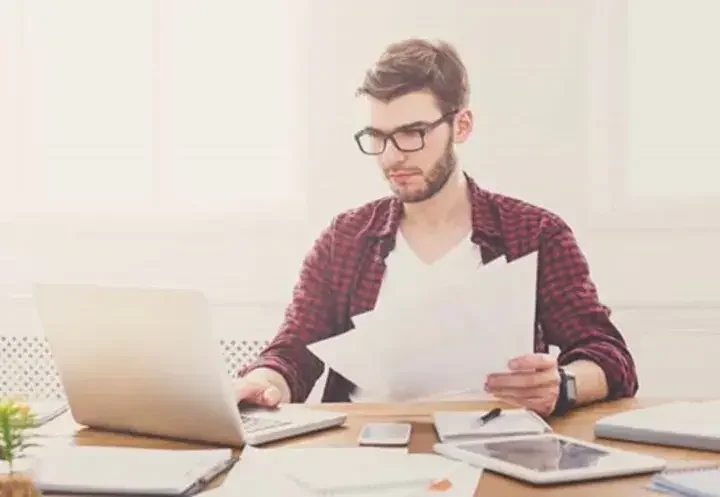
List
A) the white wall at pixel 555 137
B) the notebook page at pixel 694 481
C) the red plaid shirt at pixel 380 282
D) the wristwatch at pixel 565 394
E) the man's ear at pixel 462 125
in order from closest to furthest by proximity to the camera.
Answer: the notebook page at pixel 694 481 → the wristwatch at pixel 565 394 → the red plaid shirt at pixel 380 282 → the man's ear at pixel 462 125 → the white wall at pixel 555 137

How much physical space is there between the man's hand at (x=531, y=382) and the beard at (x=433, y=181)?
1.79 feet

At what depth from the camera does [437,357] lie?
1.58m

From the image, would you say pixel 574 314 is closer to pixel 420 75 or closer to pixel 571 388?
pixel 571 388

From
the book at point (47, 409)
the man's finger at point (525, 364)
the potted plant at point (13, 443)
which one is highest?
the potted plant at point (13, 443)

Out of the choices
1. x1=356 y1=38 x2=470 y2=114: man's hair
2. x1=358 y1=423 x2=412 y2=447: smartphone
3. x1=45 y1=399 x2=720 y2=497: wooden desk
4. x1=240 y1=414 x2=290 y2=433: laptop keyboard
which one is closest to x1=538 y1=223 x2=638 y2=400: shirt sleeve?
x1=45 y1=399 x2=720 y2=497: wooden desk

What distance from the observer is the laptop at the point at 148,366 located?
54.5 inches

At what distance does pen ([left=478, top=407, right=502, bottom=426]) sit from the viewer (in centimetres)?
154

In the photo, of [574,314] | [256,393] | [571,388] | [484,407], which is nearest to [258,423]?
[256,393]

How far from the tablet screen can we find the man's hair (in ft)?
2.79

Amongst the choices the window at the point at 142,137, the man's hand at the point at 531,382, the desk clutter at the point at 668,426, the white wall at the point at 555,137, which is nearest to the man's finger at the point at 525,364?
the man's hand at the point at 531,382

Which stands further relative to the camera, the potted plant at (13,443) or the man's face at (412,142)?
the man's face at (412,142)

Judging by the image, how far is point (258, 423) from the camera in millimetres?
1540

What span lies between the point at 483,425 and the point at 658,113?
5.89 ft

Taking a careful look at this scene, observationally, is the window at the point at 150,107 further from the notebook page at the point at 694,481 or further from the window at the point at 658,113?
the notebook page at the point at 694,481
